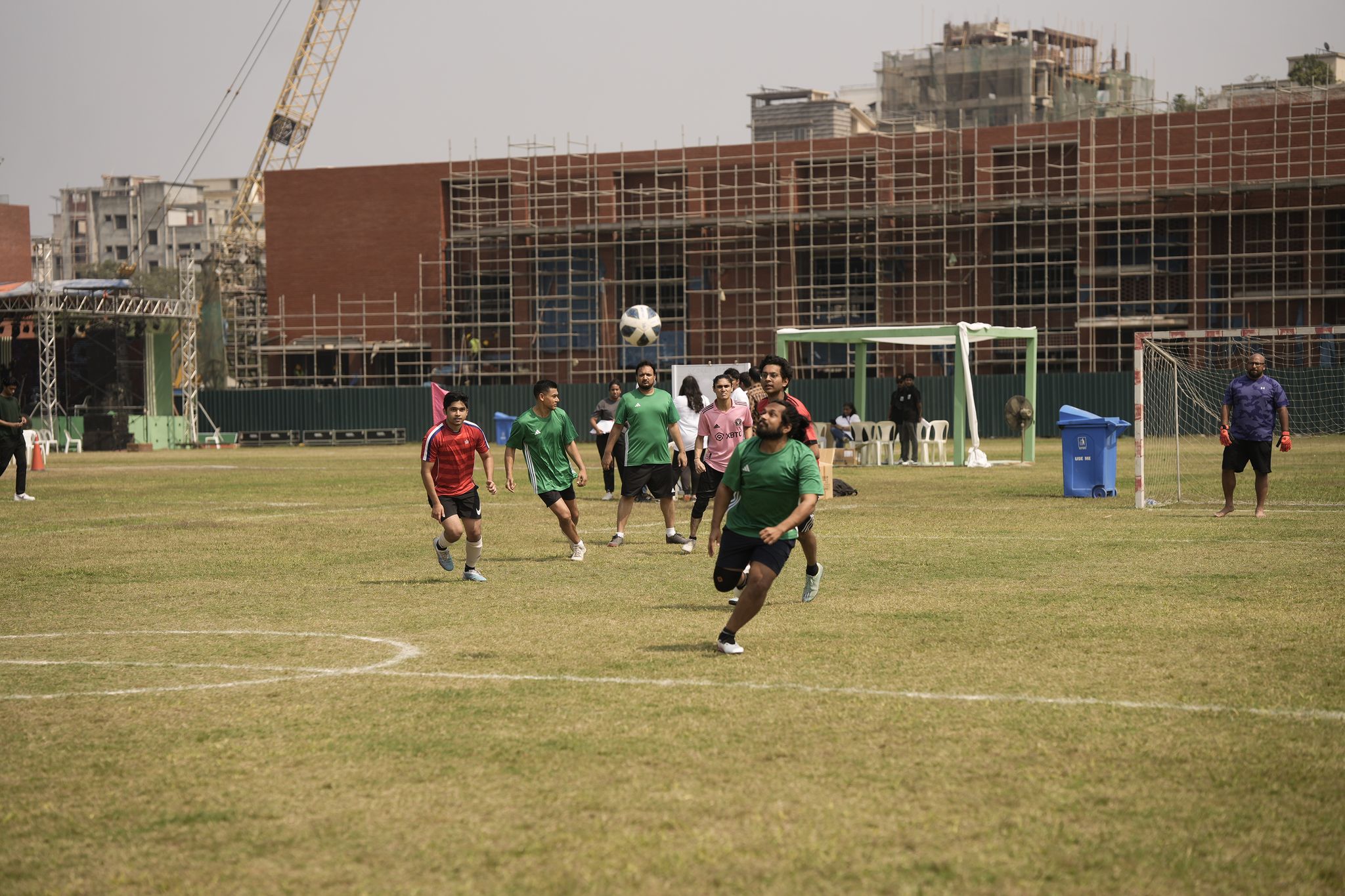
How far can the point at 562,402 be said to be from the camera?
55.7m

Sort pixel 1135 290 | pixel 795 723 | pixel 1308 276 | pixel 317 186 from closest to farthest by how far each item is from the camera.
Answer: pixel 795 723, pixel 1308 276, pixel 1135 290, pixel 317 186

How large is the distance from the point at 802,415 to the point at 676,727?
371cm

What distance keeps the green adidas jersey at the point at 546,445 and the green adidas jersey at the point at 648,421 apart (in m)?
1.57

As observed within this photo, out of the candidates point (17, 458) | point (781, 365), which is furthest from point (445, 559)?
point (17, 458)

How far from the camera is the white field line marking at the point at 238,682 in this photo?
825 cm

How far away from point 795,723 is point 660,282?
51933 mm

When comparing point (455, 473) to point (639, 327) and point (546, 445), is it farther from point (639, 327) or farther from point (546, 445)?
point (639, 327)

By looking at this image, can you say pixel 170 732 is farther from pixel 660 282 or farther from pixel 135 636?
pixel 660 282

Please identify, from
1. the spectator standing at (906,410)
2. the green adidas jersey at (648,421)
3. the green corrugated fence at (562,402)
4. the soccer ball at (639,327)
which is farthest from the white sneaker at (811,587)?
the green corrugated fence at (562,402)

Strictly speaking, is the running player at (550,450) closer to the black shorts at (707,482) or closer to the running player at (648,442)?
the running player at (648,442)

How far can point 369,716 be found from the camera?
7.50 m

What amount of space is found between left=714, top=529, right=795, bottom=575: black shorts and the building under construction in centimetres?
4256

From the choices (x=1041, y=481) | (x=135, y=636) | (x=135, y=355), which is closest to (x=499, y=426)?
(x=135, y=355)

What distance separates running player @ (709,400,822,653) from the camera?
9.00 metres
